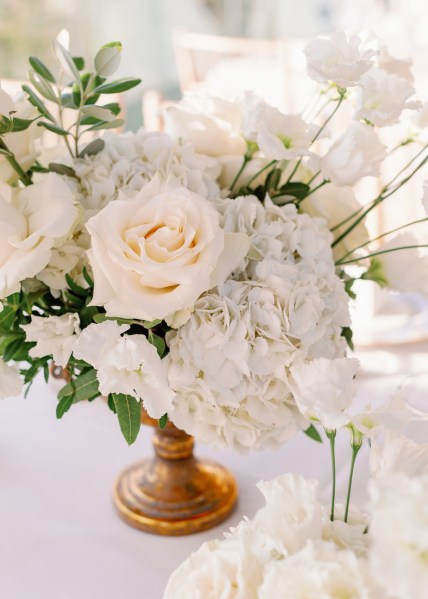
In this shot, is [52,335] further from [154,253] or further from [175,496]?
[175,496]

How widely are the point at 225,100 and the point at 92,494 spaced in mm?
492

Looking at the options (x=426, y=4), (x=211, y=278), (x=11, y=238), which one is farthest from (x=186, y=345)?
(x=426, y=4)

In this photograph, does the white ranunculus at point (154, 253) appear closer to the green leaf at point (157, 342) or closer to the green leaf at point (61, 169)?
the green leaf at point (157, 342)

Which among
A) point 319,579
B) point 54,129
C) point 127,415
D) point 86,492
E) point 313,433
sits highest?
point 54,129

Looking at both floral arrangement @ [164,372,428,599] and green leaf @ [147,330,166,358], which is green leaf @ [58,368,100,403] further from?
floral arrangement @ [164,372,428,599]

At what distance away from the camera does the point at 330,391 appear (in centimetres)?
48

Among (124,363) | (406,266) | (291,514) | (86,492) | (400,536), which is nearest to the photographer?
(400,536)

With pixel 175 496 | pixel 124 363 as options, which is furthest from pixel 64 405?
pixel 175 496

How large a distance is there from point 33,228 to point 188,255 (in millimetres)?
161

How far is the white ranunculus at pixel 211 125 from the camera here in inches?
33.3

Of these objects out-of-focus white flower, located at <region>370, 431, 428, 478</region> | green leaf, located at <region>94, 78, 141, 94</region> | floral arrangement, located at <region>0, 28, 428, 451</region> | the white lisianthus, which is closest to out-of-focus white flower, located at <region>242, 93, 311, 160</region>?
floral arrangement, located at <region>0, 28, 428, 451</region>

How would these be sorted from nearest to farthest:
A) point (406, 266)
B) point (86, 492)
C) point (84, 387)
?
point (84, 387) < point (406, 266) < point (86, 492)

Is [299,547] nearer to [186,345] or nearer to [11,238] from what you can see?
[186,345]

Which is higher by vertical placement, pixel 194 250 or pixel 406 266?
pixel 194 250
